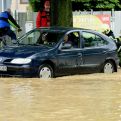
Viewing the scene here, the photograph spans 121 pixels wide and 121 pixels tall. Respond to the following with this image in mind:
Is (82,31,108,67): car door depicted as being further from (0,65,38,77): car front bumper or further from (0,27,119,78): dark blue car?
(0,65,38,77): car front bumper

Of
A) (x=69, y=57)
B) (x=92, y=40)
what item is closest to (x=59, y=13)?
(x=92, y=40)

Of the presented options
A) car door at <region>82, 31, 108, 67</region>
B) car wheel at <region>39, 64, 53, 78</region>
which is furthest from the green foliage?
car wheel at <region>39, 64, 53, 78</region>

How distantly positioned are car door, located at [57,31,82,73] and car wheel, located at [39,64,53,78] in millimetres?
426

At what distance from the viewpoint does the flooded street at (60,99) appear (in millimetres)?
10023

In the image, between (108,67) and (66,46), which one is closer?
(66,46)

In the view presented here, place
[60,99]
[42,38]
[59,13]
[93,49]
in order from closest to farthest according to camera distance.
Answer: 1. [60,99]
2. [42,38]
3. [93,49]
4. [59,13]

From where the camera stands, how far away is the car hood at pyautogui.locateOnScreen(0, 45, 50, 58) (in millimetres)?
16578

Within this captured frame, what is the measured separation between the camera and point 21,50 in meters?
16.9

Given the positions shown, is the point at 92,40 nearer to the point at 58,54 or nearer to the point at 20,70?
the point at 58,54

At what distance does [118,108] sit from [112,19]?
24.1 m

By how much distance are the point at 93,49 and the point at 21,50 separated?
2456 millimetres

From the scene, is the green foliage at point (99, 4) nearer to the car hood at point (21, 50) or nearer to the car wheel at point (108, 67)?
the car wheel at point (108, 67)

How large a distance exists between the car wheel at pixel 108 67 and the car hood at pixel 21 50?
7.71ft

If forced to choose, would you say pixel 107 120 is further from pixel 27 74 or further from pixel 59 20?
pixel 59 20
